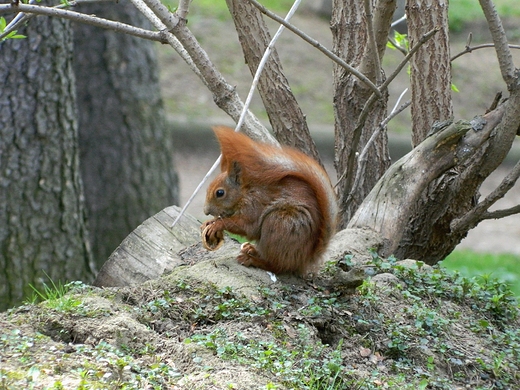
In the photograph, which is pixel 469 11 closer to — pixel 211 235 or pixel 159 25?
pixel 159 25

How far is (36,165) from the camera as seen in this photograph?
5.68m

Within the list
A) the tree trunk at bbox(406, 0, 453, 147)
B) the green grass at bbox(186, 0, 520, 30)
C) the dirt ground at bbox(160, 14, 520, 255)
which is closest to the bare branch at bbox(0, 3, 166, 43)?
the tree trunk at bbox(406, 0, 453, 147)

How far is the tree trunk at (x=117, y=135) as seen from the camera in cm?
750

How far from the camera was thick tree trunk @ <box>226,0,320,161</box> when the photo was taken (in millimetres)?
4332

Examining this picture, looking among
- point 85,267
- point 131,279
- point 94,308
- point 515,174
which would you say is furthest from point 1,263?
point 515,174

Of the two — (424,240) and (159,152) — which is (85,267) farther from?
(424,240)

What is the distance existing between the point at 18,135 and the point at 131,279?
2369 mm

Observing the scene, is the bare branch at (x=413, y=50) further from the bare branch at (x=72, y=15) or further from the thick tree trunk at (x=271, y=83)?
the bare branch at (x=72, y=15)

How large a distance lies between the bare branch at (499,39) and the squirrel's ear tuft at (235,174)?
1.36 meters

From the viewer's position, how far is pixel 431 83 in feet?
14.6

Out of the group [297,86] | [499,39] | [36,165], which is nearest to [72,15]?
[499,39]

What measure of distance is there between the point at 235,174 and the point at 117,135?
431 centimetres

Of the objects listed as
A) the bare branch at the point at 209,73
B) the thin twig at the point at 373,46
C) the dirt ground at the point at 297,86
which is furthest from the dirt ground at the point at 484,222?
the thin twig at the point at 373,46

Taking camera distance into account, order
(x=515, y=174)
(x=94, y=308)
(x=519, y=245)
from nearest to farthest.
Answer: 1. (x=94, y=308)
2. (x=515, y=174)
3. (x=519, y=245)
